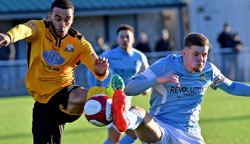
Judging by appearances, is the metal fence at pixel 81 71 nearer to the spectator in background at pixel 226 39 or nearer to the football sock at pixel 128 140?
the spectator in background at pixel 226 39

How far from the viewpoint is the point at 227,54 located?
18.0 metres

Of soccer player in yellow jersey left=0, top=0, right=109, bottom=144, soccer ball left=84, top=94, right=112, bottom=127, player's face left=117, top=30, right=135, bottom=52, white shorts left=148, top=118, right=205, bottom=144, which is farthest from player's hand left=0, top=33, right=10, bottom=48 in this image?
player's face left=117, top=30, right=135, bottom=52

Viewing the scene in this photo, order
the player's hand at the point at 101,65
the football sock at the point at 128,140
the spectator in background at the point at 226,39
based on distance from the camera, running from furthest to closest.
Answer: the spectator in background at the point at 226,39 → the football sock at the point at 128,140 → the player's hand at the point at 101,65

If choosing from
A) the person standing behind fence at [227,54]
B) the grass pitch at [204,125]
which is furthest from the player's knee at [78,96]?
the person standing behind fence at [227,54]

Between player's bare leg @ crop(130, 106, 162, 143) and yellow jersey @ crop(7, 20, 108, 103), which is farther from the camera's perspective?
yellow jersey @ crop(7, 20, 108, 103)

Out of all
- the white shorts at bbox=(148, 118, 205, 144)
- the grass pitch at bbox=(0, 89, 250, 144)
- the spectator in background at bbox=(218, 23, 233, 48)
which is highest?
the spectator in background at bbox=(218, 23, 233, 48)

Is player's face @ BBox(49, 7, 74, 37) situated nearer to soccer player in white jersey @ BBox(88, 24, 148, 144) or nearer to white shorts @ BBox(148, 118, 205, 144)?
white shorts @ BBox(148, 118, 205, 144)

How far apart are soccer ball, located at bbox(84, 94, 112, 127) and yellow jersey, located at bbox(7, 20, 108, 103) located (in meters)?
0.95

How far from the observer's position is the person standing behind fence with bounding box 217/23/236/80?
17797 millimetres

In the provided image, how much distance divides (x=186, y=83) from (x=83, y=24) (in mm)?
17827

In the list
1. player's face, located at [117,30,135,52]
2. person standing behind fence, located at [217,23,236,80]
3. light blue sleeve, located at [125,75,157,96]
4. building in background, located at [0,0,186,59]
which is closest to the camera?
light blue sleeve, located at [125,75,157,96]

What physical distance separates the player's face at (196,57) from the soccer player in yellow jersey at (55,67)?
98 cm

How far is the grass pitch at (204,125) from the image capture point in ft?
27.9

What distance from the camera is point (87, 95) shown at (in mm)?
5488
